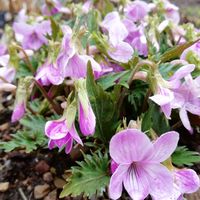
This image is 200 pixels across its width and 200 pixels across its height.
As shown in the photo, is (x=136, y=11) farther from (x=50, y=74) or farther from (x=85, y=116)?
(x=85, y=116)

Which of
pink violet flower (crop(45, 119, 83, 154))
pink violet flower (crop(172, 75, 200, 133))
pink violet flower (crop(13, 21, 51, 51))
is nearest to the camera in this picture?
pink violet flower (crop(45, 119, 83, 154))

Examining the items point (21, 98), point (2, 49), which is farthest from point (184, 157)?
point (2, 49)

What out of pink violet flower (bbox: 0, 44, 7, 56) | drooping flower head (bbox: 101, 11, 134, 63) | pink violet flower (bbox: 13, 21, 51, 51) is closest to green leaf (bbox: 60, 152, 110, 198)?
drooping flower head (bbox: 101, 11, 134, 63)

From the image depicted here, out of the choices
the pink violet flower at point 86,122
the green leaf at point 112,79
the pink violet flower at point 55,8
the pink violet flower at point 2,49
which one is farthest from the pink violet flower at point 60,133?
the pink violet flower at point 55,8

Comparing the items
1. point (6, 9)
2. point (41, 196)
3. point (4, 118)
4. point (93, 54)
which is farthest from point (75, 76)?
point (6, 9)

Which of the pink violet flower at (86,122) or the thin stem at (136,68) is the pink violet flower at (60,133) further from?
the thin stem at (136,68)

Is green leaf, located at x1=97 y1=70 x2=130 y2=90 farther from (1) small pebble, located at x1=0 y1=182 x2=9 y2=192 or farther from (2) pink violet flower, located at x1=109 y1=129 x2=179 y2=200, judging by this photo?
(1) small pebble, located at x1=0 y1=182 x2=9 y2=192
